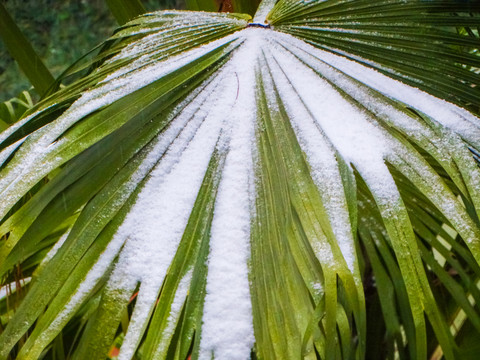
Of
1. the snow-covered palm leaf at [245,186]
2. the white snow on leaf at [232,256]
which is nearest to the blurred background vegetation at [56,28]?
the snow-covered palm leaf at [245,186]

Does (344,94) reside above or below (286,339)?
above

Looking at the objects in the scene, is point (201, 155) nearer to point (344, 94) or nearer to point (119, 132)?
point (119, 132)

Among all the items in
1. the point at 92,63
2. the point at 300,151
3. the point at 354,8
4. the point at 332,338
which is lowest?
the point at 332,338

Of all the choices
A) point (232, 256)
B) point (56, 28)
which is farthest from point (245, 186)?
point (56, 28)

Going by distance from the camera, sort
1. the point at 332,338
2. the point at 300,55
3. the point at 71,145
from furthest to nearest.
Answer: the point at 300,55, the point at 71,145, the point at 332,338

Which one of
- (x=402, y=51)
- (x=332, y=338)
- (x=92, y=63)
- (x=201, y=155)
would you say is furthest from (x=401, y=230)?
(x=92, y=63)

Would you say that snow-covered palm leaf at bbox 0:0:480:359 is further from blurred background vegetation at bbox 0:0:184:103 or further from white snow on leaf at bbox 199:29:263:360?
blurred background vegetation at bbox 0:0:184:103

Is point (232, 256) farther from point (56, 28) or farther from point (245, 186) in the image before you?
point (56, 28)

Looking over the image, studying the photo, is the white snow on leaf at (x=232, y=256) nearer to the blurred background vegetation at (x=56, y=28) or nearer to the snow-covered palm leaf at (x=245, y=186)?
the snow-covered palm leaf at (x=245, y=186)
